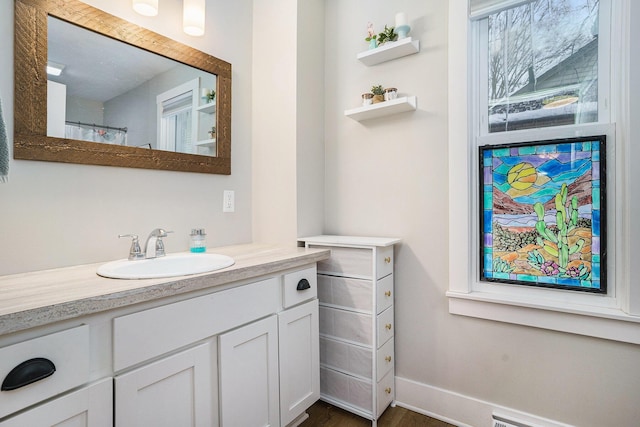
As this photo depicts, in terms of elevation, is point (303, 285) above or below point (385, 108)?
below

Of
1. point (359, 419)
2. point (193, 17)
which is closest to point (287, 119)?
point (193, 17)

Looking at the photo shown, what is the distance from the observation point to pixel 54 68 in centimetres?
121

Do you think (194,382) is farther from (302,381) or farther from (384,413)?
(384,413)

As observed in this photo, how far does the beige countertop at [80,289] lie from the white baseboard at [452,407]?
106 centimetres

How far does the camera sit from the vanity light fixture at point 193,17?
1547 mm

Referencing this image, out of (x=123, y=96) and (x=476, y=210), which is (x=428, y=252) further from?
(x=123, y=96)

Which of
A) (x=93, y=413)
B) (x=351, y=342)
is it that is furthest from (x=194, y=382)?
(x=351, y=342)

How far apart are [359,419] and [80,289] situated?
1443 millimetres

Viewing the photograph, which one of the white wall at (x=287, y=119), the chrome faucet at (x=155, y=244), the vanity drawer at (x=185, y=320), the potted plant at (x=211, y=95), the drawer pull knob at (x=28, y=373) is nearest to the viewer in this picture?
the drawer pull knob at (x=28, y=373)

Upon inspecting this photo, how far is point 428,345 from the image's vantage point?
1726 millimetres

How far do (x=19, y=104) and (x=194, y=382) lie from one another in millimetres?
1140

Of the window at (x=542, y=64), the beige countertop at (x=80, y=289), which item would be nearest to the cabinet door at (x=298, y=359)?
the beige countertop at (x=80, y=289)

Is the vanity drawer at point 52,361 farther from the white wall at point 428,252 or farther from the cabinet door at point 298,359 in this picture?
the white wall at point 428,252

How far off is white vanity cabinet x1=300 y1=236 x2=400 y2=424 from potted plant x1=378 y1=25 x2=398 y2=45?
109cm
